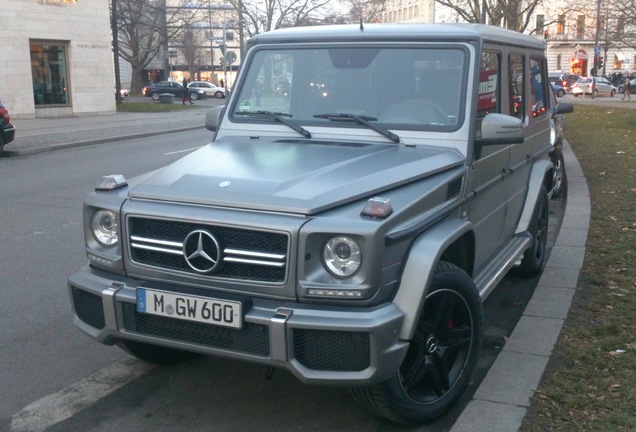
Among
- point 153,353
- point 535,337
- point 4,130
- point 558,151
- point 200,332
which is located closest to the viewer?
point 200,332

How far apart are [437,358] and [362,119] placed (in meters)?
1.60

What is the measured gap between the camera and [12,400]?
14.2 feet

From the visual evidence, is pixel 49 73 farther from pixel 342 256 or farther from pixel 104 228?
pixel 342 256

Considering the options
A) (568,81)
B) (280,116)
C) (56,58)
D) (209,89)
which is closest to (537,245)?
(280,116)

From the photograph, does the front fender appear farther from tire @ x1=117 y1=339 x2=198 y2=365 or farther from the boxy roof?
tire @ x1=117 y1=339 x2=198 y2=365

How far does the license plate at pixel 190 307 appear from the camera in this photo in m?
3.52

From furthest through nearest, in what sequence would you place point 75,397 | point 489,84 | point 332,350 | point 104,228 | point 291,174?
point 489,84, point 75,397, point 104,228, point 291,174, point 332,350

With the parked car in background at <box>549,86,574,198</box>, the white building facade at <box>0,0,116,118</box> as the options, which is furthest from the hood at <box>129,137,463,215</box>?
the white building facade at <box>0,0,116,118</box>

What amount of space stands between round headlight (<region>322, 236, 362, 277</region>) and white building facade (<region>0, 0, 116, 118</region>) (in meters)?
29.1

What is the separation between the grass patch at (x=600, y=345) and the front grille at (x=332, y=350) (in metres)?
1.06

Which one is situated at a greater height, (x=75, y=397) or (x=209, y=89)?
(x=209, y=89)

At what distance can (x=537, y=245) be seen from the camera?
6.75 meters

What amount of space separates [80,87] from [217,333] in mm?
32199

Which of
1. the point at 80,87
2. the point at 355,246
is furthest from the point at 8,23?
the point at 355,246
